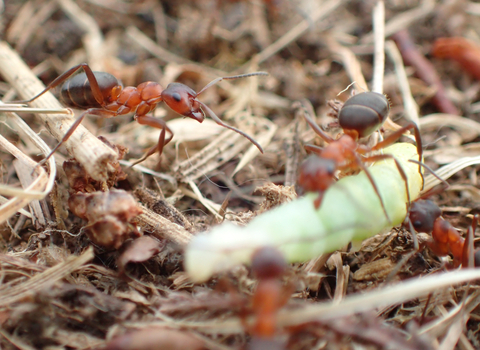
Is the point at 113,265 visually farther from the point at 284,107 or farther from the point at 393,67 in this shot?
the point at 393,67

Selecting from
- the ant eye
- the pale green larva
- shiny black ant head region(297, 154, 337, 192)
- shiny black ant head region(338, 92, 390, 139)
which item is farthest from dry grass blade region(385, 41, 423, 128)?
the ant eye

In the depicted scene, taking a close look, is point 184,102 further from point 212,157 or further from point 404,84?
point 404,84

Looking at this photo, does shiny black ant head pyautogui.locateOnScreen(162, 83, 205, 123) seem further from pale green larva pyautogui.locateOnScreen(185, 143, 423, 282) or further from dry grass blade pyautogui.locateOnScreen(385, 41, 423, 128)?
dry grass blade pyautogui.locateOnScreen(385, 41, 423, 128)

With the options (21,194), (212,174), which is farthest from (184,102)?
(21,194)

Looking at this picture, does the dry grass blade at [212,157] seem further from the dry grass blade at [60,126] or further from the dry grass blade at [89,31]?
the dry grass blade at [89,31]

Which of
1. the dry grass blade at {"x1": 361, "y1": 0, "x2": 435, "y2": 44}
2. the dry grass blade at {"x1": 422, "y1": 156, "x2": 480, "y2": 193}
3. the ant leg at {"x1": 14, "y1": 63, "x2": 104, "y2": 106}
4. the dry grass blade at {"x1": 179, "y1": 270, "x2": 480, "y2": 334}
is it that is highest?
the ant leg at {"x1": 14, "y1": 63, "x2": 104, "y2": 106}

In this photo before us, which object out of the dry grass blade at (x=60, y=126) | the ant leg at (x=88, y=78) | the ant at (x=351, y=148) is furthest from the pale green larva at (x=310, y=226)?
the ant leg at (x=88, y=78)

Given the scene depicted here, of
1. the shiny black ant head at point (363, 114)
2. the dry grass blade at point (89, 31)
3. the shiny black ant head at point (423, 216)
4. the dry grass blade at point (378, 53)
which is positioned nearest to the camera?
the shiny black ant head at point (423, 216)
